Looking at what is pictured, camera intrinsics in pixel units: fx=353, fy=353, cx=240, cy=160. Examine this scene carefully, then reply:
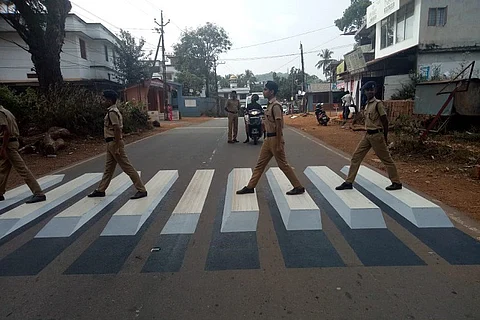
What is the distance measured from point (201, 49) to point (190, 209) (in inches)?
1953

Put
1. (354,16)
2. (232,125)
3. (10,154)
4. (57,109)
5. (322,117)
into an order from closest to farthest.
Result: (10,154)
(232,125)
(57,109)
(322,117)
(354,16)

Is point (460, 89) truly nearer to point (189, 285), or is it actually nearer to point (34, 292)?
point (189, 285)

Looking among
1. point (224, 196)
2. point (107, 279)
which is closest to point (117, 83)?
point (224, 196)

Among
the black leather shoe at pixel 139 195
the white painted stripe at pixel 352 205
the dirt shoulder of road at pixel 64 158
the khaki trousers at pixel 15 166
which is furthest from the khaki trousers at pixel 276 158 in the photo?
the dirt shoulder of road at pixel 64 158

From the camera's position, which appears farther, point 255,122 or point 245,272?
point 255,122

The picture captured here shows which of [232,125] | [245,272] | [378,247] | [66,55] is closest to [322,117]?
[232,125]

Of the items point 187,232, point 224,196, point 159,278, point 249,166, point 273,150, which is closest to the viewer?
point 159,278

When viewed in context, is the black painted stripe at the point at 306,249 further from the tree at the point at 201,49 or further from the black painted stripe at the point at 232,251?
the tree at the point at 201,49

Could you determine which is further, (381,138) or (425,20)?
(425,20)

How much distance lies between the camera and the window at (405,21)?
1908 centimetres

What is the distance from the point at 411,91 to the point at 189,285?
17.3 m

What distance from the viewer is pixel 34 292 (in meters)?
3.05

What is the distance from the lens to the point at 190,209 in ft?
16.9

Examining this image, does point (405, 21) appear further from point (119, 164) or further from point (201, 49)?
point (201, 49)
